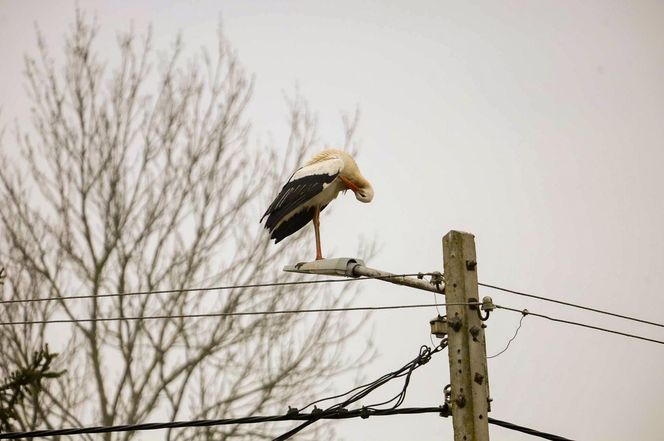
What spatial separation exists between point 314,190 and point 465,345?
234 cm

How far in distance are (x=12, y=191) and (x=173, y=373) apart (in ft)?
12.6

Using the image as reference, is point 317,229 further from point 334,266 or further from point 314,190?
point 334,266

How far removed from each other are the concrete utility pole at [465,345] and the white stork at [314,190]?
185 centimetres

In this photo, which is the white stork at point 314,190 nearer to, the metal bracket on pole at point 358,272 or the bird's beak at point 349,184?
the bird's beak at point 349,184

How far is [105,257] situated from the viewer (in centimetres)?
1292

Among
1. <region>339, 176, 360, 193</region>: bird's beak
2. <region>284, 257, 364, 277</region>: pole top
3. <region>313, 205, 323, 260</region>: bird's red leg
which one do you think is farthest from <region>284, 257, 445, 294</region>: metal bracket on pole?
<region>339, 176, 360, 193</region>: bird's beak

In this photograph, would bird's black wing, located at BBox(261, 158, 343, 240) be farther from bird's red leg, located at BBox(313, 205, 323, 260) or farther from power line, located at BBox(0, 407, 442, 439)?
power line, located at BBox(0, 407, 442, 439)

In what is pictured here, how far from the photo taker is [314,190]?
7531 millimetres

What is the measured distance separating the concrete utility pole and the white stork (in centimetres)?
185

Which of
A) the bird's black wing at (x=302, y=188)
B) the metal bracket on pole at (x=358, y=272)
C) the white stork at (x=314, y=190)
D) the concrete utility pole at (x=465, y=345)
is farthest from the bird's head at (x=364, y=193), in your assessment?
the concrete utility pole at (x=465, y=345)

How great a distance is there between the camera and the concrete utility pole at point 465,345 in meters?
5.57

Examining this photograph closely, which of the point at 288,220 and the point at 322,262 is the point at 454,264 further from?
the point at 288,220

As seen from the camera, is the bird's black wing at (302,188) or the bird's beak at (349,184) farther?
the bird's beak at (349,184)

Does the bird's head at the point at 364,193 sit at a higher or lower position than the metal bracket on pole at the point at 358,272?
higher
